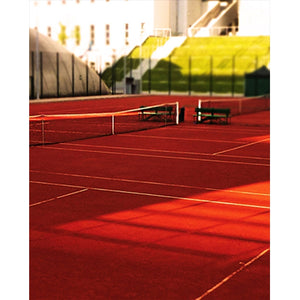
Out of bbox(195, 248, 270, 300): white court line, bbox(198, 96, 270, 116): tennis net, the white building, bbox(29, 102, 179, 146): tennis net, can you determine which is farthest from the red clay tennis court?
the white building

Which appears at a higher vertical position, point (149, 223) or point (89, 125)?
point (89, 125)

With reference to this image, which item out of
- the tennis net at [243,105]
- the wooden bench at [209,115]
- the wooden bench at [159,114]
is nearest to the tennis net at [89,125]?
the wooden bench at [159,114]

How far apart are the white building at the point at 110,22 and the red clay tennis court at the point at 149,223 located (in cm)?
3861

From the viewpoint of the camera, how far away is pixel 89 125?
22.5 meters

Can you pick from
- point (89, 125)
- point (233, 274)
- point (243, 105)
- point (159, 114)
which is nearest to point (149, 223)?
point (233, 274)

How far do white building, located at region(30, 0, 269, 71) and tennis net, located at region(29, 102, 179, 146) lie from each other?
87.2 feet

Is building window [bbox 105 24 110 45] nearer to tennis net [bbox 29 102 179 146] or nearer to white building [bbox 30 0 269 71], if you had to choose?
white building [bbox 30 0 269 71]

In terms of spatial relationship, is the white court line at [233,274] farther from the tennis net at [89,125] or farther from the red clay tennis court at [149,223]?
the tennis net at [89,125]

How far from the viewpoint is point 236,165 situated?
41.7 ft

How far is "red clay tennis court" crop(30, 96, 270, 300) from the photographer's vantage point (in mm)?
4887

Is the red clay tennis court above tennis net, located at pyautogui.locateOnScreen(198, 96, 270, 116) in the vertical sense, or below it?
below

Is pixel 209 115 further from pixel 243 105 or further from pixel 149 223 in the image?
pixel 149 223

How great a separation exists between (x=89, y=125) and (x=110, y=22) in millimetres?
36337
